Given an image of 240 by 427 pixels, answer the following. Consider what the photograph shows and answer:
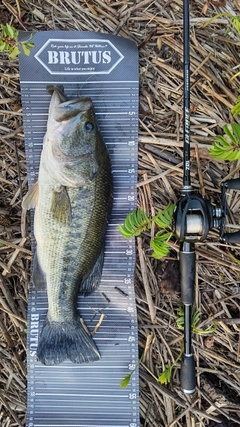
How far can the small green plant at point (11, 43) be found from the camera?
2.23m

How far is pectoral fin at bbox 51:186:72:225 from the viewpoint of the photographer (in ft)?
7.70

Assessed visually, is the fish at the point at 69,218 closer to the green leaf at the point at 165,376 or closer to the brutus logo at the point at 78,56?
the brutus logo at the point at 78,56

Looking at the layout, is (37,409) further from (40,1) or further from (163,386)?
(40,1)

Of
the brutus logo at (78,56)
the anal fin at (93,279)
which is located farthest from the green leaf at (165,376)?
the brutus logo at (78,56)

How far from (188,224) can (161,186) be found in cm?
48

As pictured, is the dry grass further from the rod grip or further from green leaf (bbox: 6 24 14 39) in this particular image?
green leaf (bbox: 6 24 14 39)

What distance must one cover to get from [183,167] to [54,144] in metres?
0.81

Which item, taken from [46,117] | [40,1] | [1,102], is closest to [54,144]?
[46,117]

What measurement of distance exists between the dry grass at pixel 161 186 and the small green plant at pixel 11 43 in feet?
0.78

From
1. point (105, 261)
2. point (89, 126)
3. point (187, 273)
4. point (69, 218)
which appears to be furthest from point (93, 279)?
point (89, 126)

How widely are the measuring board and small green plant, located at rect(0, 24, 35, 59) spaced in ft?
0.62

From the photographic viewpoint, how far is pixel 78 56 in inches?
102

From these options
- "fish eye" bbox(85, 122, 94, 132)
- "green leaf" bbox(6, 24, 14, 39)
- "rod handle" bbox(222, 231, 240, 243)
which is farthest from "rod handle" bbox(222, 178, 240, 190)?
"green leaf" bbox(6, 24, 14, 39)

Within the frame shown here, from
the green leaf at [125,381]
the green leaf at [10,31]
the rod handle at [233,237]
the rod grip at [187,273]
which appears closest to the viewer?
the green leaf at [10,31]
